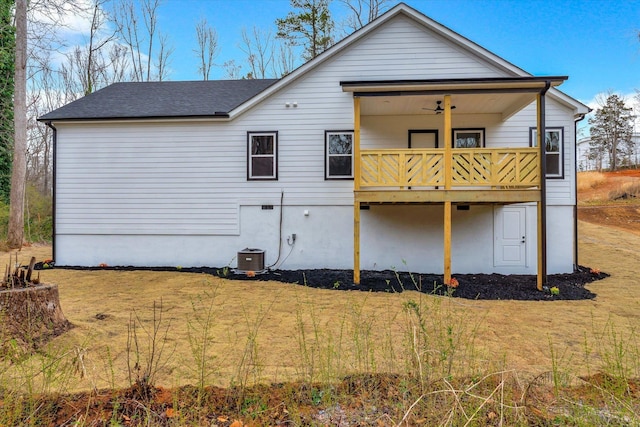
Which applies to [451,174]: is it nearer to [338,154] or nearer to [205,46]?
[338,154]

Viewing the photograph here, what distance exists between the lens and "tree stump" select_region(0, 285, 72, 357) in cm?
405

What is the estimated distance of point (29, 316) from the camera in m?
4.26

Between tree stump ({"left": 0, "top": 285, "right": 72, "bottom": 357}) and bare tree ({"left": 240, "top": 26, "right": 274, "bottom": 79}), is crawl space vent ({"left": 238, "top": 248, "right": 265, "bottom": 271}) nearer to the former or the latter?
tree stump ({"left": 0, "top": 285, "right": 72, "bottom": 357})

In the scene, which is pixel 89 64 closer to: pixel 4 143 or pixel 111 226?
pixel 4 143

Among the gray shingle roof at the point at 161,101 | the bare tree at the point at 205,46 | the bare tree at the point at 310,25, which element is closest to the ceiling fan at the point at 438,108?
the gray shingle roof at the point at 161,101

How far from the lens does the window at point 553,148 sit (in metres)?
9.52

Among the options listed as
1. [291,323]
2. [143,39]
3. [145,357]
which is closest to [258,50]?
[143,39]

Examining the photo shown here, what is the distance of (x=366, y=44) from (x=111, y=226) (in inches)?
362

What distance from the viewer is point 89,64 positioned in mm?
22234

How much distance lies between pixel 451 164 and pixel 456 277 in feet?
9.99

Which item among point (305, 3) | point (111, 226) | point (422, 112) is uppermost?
point (305, 3)

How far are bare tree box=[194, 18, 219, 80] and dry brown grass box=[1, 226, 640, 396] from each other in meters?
19.2

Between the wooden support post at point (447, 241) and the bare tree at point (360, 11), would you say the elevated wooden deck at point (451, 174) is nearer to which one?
the wooden support post at point (447, 241)

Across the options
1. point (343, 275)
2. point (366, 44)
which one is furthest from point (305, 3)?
point (343, 275)
